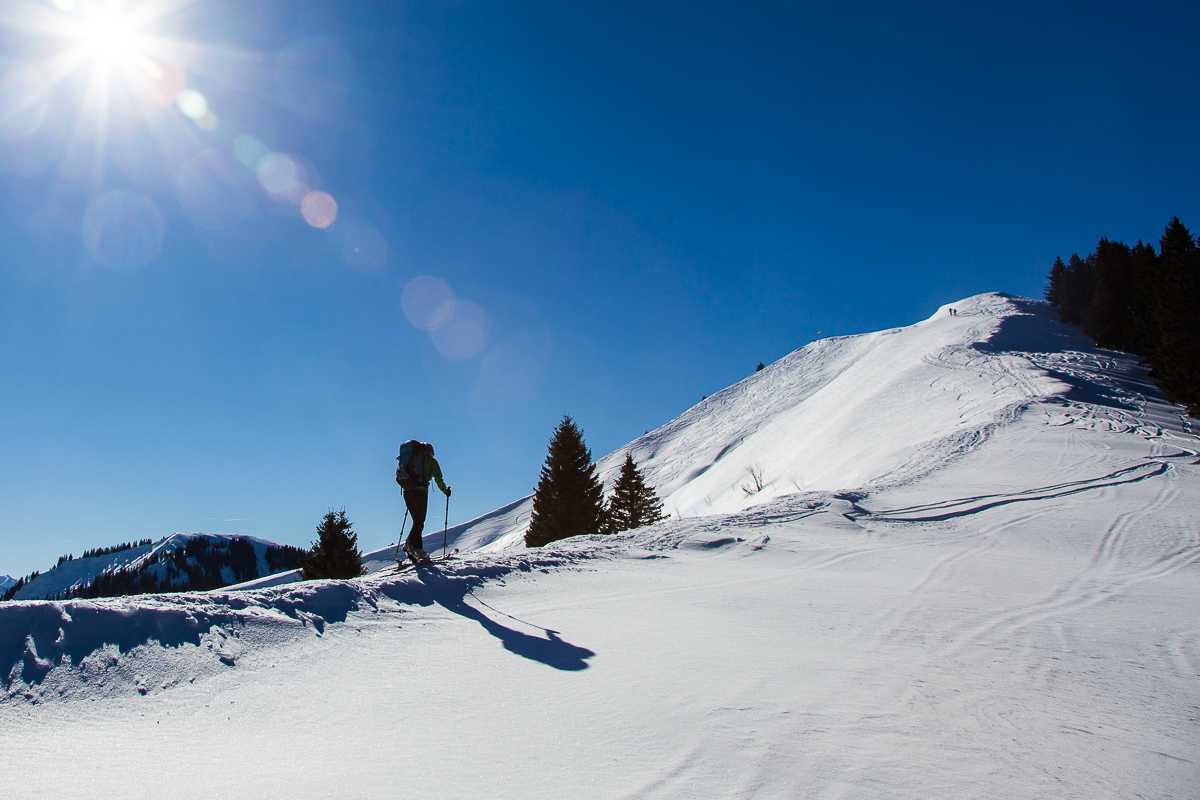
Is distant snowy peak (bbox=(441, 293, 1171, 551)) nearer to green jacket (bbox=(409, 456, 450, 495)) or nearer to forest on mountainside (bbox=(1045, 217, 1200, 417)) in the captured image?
forest on mountainside (bbox=(1045, 217, 1200, 417))

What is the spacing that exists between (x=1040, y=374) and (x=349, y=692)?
3936 cm

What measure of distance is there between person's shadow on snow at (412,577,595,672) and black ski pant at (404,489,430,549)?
9.28 feet

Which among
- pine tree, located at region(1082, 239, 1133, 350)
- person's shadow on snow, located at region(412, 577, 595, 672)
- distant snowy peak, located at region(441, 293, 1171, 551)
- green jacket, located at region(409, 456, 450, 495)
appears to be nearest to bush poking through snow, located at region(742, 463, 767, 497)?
distant snowy peak, located at region(441, 293, 1171, 551)

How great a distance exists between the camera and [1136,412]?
1012 inches

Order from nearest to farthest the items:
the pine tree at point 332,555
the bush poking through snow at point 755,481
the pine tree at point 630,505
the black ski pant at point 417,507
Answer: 1. the black ski pant at point 417,507
2. the pine tree at point 332,555
3. the pine tree at point 630,505
4. the bush poking through snow at point 755,481

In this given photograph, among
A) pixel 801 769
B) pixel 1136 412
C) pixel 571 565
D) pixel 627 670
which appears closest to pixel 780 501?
pixel 571 565

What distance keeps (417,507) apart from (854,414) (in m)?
34.7

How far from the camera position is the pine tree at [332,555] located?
67.6ft

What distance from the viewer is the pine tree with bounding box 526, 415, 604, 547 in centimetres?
2428

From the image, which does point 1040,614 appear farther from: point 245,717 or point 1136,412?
point 1136,412

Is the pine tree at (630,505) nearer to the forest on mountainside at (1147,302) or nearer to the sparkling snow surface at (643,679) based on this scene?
the sparkling snow surface at (643,679)

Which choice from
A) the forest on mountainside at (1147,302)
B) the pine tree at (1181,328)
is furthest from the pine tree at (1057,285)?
the pine tree at (1181,328)

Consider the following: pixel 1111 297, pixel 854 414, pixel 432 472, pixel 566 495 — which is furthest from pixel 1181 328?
pixel 432 472

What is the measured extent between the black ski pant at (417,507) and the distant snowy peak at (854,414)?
44.6 feet
